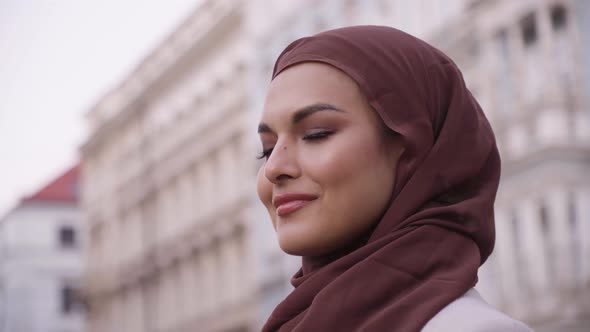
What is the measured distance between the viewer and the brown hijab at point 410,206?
1602 mm

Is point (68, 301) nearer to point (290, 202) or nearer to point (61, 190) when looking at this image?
point (61, 190)

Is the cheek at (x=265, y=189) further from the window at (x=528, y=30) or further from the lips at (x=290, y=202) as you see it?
the window at (x=528, y=30)

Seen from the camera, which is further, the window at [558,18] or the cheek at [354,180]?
the window at [558,18]

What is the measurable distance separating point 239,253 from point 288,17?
5.74 metres

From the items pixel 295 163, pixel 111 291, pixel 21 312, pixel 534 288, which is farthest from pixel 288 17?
pixel 21 312

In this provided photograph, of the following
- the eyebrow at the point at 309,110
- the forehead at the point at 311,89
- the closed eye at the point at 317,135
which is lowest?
the closed eye at the point at 317,135

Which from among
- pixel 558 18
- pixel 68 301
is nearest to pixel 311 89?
pixel 558 18

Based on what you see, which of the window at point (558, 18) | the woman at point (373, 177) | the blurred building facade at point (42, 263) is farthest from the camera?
the blurred building facade at point (42, 263)

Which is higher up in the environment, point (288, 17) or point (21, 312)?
point (288, 17)

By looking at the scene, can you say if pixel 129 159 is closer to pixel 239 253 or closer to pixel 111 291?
pixel 111 291

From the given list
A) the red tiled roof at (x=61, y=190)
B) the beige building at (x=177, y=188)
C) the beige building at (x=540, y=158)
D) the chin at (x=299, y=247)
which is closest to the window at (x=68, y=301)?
the red tiled roof at (x=61, y=190)

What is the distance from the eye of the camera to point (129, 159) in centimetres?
3309

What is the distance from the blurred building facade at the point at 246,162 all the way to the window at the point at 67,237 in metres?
7.26

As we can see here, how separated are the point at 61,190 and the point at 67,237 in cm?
201
